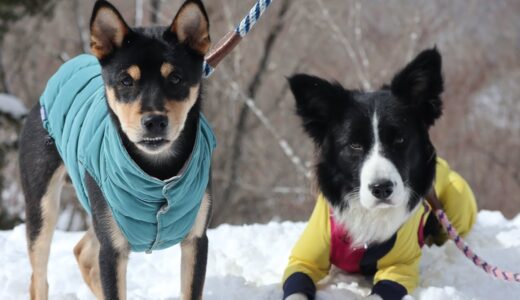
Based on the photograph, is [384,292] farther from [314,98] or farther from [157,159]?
[157,159]

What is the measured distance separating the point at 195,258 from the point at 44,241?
0.92 meters

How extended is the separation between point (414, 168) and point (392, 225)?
0.36m

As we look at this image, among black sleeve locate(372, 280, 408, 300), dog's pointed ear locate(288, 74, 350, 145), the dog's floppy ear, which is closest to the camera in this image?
black sleeve locate(372, 280, 408, 300)

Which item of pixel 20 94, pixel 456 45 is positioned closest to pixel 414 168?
pixel 456 45

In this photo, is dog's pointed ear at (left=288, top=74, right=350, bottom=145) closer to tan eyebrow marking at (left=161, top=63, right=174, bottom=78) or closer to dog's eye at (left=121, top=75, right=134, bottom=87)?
tan eyebrow marking at (left=161, top=63, right=174, bottom=78)

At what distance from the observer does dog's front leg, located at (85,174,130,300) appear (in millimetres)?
2999

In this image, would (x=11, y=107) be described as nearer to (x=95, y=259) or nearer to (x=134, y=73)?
(x=95, y=259)

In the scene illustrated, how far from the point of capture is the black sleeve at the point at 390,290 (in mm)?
3549

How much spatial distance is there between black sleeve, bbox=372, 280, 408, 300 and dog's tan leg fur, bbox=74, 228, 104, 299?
1.58 metres

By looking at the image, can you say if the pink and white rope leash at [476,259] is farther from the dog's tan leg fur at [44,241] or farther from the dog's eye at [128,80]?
the dog's tan leg fur at [44,241]

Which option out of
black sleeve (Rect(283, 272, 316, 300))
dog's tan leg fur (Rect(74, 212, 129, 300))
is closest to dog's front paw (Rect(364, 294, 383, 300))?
black sleeve (Rect(283, 272, 316, 300))

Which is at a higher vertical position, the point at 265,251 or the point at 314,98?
the point at 314,98

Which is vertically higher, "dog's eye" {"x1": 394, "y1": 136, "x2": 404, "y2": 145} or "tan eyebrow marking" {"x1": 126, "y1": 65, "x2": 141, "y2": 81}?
"tan eyebrow marking" {"x1": 126, "y1": 65, "x2": 141, "y2": 81}

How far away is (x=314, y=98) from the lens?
383 centimetres
